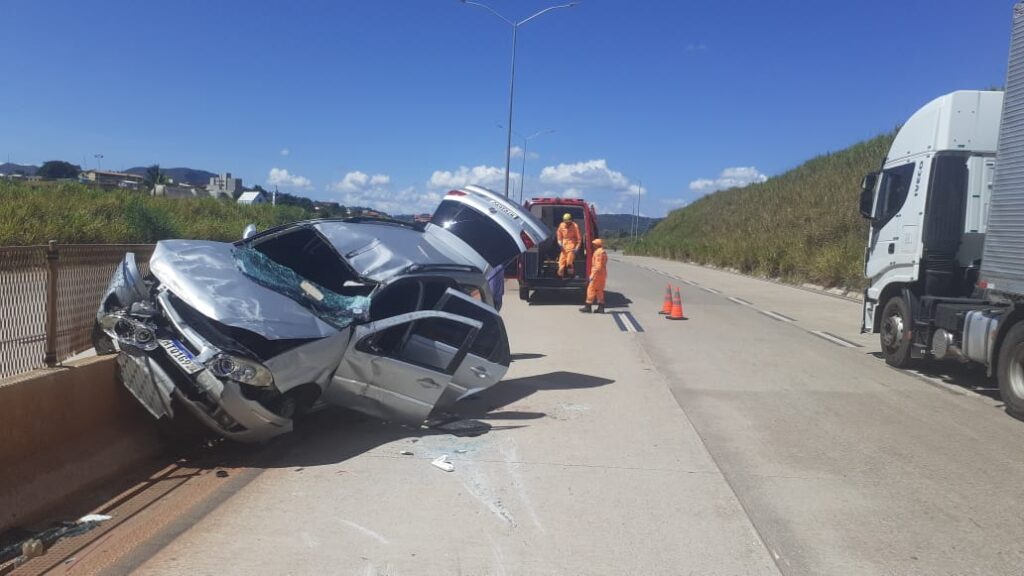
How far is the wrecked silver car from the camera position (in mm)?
5301

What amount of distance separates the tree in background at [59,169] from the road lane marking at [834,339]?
74818mm

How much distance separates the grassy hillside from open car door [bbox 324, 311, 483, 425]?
73.1 feet

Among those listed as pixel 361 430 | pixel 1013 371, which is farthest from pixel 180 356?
pixel 1013 371

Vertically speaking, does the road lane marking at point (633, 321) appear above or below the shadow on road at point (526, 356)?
above

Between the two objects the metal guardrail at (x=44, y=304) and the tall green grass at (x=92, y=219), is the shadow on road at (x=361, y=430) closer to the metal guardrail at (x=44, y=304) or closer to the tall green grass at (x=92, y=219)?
the metal guardrail at (x=44, y=304)

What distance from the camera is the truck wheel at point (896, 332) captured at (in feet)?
33.6

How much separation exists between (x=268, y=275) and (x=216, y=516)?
90.3 inches

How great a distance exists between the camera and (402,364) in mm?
6230

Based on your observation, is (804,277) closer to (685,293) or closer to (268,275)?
(685,293)

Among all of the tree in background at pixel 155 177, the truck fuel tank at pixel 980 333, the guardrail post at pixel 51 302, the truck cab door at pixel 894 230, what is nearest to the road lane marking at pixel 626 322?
the truck cab door at pixel 894 230

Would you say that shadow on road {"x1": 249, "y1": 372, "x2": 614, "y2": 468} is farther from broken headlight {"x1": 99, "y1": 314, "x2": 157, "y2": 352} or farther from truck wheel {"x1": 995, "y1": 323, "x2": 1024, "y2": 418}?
truck wheel {"x1": 995, "y1": 323, "x2": 1024, "y2": 418}

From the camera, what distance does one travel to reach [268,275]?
21.0 ft

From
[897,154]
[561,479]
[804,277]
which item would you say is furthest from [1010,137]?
[804,277]

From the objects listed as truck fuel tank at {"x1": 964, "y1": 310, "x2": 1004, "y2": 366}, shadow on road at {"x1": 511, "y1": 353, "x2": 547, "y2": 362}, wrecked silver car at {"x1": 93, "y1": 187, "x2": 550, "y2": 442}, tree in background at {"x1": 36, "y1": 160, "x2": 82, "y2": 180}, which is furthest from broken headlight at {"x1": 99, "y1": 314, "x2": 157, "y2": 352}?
tree in background at {"x1": 36, "y1": 160, "x2": 82, "y2": 180}
